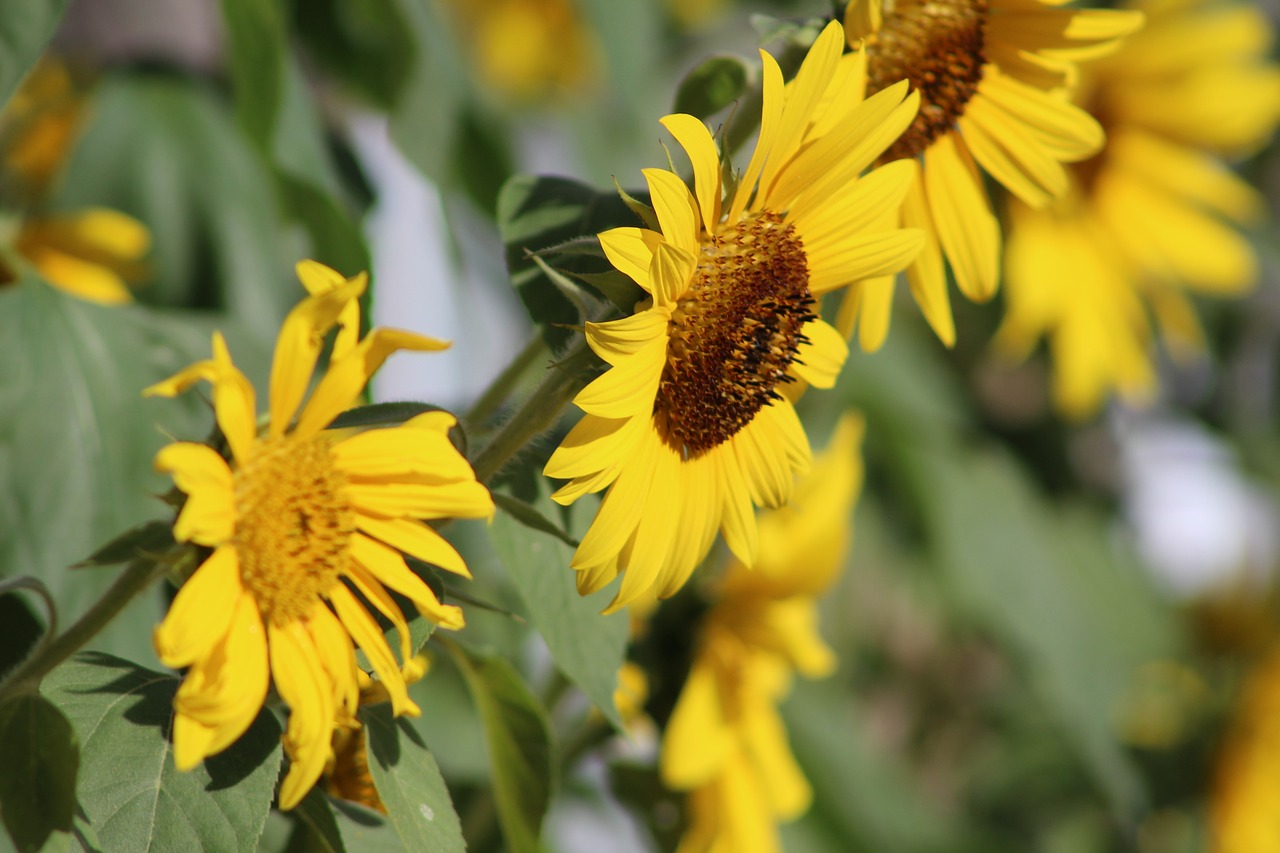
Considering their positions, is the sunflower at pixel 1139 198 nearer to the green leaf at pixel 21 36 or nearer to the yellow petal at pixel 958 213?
the yellow petal at pixel 958 213

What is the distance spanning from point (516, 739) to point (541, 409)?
163 mm

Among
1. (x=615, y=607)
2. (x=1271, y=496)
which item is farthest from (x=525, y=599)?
(x=1271, y=496)

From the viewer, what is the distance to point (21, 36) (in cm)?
54

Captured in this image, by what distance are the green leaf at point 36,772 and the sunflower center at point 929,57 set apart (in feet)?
1.20

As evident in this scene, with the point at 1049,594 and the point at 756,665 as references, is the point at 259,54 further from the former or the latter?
the point at 1049,594

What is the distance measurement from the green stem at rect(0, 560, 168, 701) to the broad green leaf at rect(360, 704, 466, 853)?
0.08 metres

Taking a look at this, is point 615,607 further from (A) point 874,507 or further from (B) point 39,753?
A: (A) point 874,507

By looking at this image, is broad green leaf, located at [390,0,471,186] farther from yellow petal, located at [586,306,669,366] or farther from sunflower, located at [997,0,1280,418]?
sunflower, located at [997,0,1280,418]

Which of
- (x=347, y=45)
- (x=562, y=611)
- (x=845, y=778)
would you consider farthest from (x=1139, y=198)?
(x=562, y=611)

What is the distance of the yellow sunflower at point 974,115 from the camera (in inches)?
21.5

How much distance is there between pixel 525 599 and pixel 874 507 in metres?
1.12

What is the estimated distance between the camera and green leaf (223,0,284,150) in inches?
26.5

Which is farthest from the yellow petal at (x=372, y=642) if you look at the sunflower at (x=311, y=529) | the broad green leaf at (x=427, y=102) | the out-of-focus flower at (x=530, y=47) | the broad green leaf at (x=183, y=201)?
the out-of-focus flower at (x=530, y=47)

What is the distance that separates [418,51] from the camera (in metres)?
0.76
